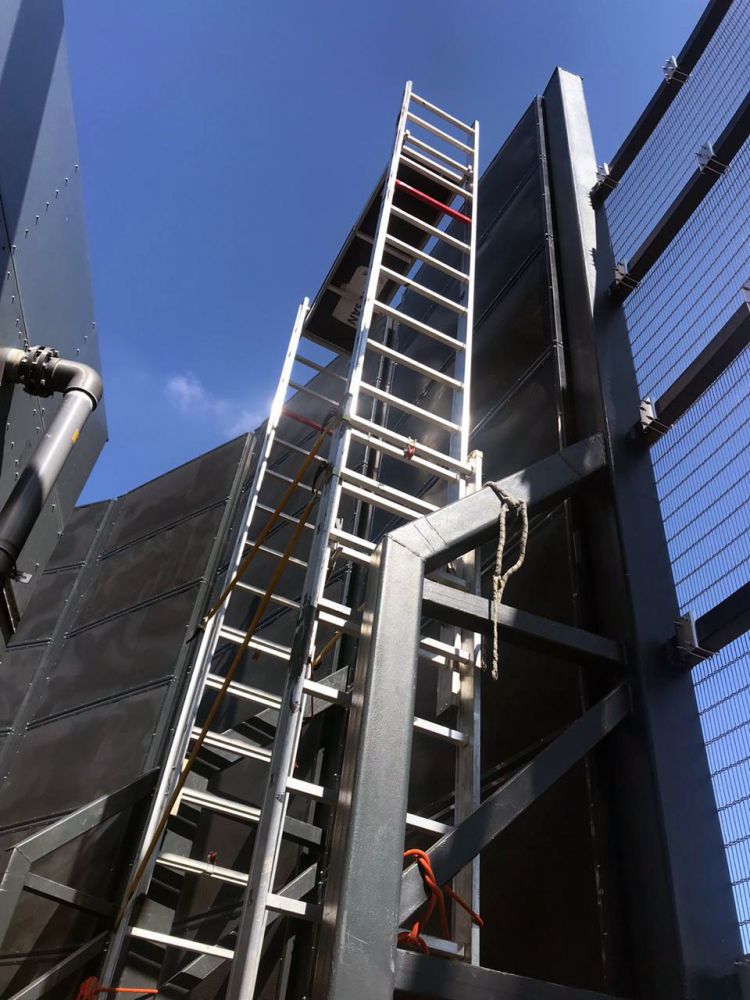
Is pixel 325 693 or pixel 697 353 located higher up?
pixel 697 353

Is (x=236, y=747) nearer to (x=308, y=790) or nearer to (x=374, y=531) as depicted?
(x=308, y=790)

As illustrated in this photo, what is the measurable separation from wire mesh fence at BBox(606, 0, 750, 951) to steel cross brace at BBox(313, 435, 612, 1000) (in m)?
0.55

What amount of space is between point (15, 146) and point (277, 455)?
8101mm

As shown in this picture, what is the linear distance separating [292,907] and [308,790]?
1.56ft

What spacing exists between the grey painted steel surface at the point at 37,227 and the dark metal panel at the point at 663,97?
162 inches

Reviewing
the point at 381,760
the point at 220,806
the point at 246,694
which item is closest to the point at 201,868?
the point at 220,806

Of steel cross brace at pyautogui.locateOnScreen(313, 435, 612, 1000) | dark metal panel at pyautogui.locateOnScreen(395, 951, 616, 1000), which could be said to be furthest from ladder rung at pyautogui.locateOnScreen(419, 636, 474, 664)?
dark metal panel at pyautogui.locateOnScreen(395, 951, 616, 1000)

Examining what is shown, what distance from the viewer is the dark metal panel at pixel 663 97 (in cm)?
601

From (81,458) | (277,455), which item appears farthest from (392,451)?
(277,455)

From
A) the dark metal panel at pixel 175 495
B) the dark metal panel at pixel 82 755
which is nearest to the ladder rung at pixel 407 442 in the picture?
the dark metal panel at pixel 82 755

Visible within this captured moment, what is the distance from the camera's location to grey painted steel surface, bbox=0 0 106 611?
4.05 meters

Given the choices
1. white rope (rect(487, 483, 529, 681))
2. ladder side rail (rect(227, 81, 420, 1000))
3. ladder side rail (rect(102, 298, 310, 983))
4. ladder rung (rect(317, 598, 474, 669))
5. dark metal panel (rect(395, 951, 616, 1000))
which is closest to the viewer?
dark metal panel (rect(395, 951, 616, 1000))

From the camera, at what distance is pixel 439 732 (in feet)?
13.2

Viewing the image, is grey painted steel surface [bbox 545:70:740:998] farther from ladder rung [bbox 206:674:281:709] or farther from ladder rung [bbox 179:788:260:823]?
ladder rung [bbox 206:674:281:709]
